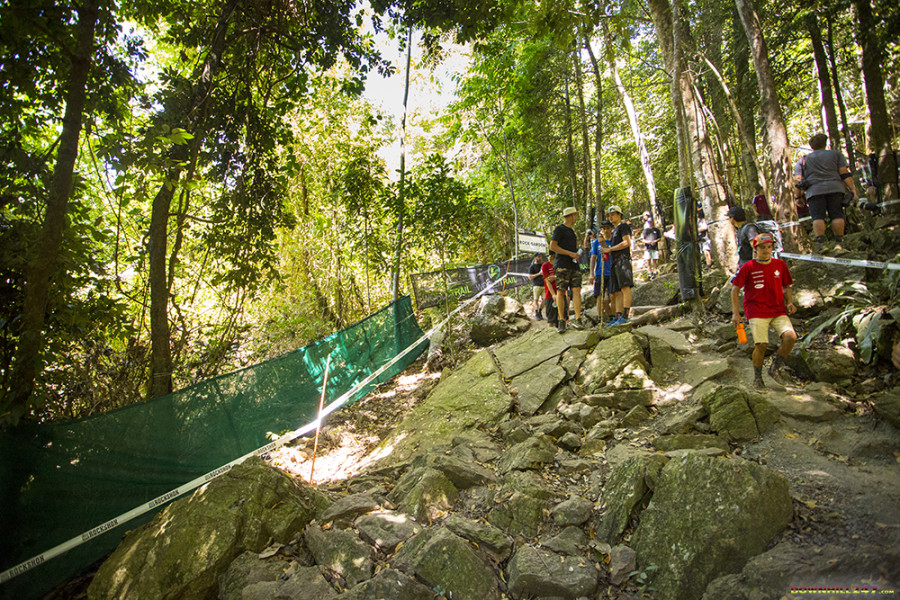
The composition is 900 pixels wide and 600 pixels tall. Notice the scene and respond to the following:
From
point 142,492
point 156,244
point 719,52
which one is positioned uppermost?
point 719,52

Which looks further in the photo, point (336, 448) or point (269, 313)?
point (269, 313)

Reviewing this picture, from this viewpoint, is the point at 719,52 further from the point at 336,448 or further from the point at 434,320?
the point at 336,448

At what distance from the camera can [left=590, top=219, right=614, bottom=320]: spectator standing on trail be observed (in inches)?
272

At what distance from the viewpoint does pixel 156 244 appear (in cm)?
512

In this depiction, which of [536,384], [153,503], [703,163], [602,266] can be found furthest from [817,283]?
[153,503]

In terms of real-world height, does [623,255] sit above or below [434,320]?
above

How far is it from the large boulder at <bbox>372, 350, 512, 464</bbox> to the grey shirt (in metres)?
5.52

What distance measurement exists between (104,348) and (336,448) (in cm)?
313

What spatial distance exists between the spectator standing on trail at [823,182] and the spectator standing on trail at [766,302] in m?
3.19

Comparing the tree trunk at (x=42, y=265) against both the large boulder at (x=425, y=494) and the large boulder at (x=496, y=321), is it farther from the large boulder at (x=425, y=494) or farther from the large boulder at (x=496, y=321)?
the large boulder at (x=496, y=321)

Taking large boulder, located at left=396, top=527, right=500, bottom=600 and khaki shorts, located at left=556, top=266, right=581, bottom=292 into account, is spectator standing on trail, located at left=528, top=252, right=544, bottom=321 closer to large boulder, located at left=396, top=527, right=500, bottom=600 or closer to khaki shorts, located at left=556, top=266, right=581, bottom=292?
khaki shorts, located at left=556, top=266, right=581, bottom=292

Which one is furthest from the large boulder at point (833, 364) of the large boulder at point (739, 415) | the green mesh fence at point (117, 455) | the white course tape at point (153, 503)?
the green mesh fence at point (117, 455)

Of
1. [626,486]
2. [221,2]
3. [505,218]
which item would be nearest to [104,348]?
[221,2]

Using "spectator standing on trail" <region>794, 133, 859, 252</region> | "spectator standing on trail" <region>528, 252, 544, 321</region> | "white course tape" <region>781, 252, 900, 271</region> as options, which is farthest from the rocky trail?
"spectator standing on trail" <region>528, 252, 544, 321</region>
